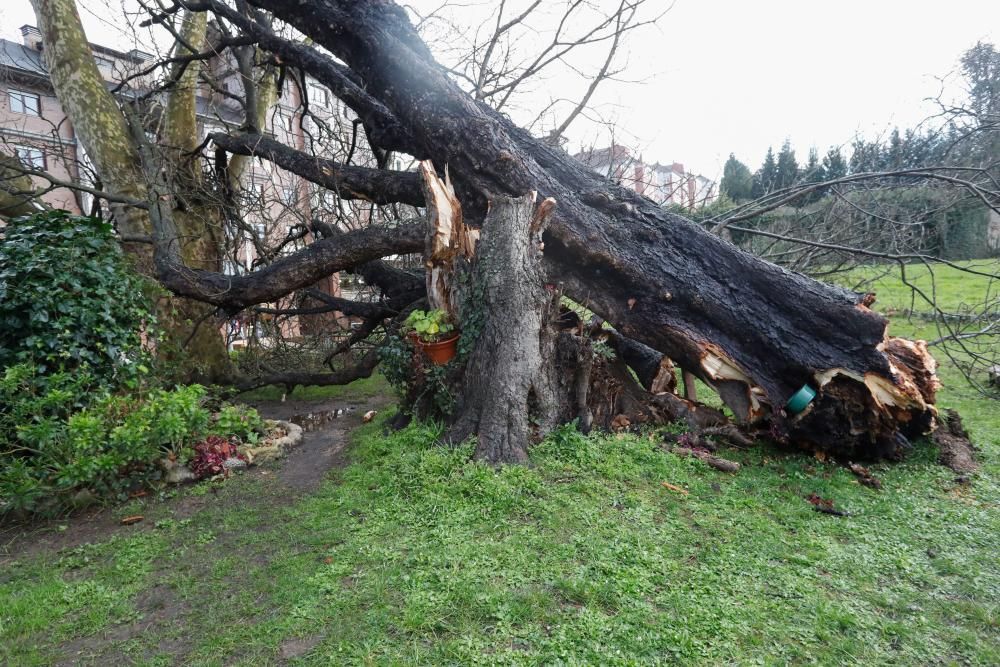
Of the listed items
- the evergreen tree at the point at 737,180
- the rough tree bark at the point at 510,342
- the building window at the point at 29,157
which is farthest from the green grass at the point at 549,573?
the evergreen tree at the point at 737,180

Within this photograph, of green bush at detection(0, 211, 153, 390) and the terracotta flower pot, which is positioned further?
the terracotta flower pot

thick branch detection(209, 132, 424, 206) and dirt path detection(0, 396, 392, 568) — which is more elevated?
thick branch detection(209, 132, 424, 206)

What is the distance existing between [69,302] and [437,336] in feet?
9.88

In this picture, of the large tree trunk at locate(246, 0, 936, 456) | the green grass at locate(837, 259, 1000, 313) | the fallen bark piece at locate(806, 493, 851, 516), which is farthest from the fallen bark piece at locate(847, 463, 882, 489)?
the green grass at locate(837, 259, 1000, 313)

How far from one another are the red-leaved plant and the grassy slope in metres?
0.58

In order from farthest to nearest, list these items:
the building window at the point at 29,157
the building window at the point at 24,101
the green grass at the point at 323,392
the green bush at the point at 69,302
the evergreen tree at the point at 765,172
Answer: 1. the evergreen tree at the point at 765,172
2. the green grass at the point at 323,392
3. the building window at the point at 24,101
4. the building window at the point at 29,157
5. the green bush at the point at 69,302

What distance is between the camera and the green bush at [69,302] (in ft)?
13.2

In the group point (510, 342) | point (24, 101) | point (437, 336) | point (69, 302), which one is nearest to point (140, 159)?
point (69, 302)

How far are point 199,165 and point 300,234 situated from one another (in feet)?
6.38

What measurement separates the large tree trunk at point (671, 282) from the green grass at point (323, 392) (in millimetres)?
3944

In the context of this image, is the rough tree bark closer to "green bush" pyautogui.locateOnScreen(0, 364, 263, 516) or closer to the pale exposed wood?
the pale exposed wood

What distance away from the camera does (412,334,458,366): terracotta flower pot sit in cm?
444

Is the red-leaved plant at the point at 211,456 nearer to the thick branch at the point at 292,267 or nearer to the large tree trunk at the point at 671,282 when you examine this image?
the thick branch at the point at 292,267

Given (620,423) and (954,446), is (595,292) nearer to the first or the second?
(620,423)
